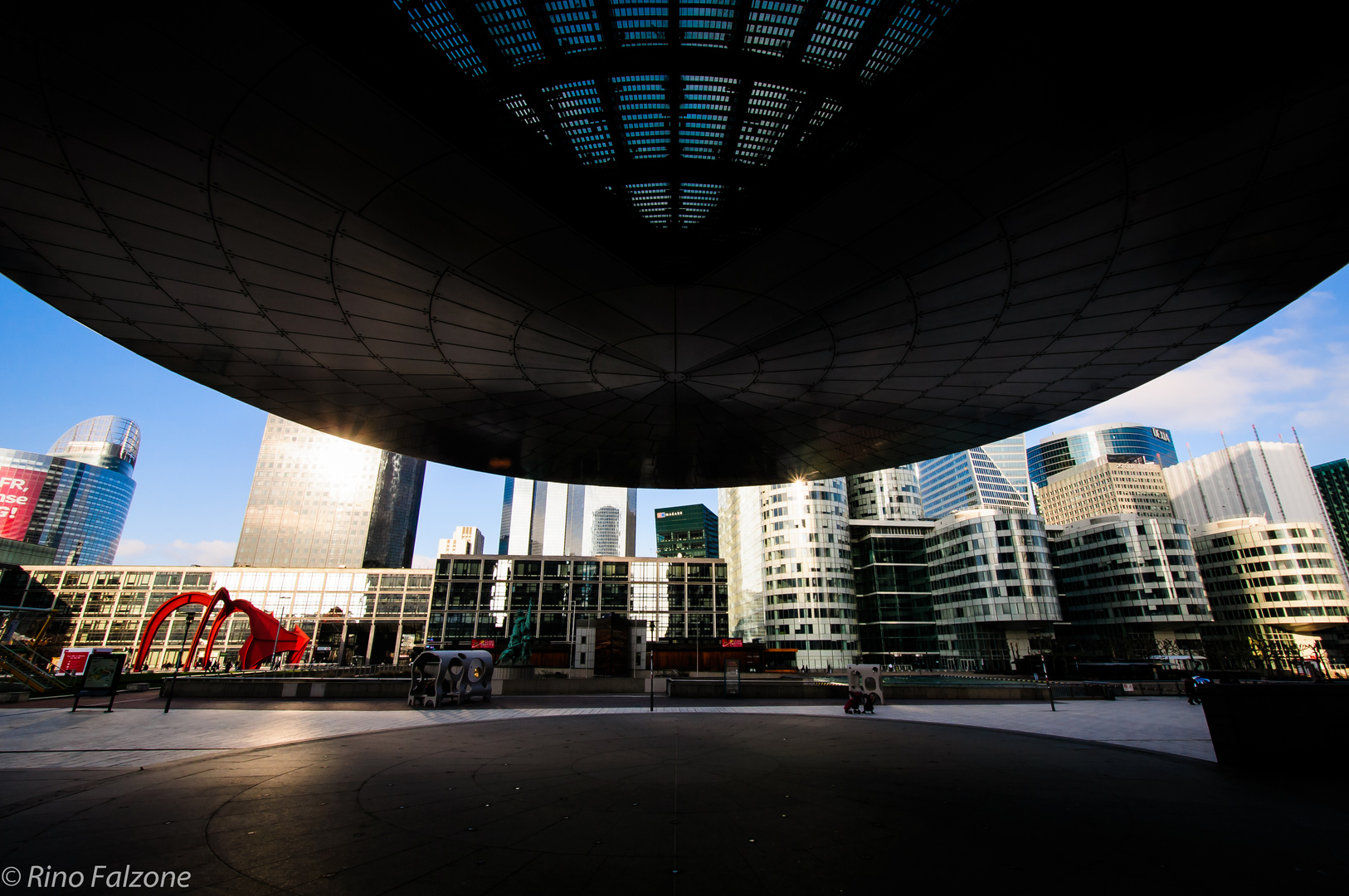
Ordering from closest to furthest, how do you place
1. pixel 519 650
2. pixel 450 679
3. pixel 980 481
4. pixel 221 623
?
pixel 450 679
pixel 221 623
pixel 519 650
pixel 980 481

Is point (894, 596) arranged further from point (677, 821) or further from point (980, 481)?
point (677, 821)

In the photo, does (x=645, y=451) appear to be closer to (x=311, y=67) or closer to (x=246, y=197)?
(x=246, y=197)

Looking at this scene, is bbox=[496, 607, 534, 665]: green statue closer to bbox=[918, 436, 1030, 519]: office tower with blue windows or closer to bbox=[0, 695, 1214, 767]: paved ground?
bbox=[0, 695, 1214, 767]: paved ground

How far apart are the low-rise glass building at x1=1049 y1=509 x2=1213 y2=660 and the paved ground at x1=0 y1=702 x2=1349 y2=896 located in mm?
107600

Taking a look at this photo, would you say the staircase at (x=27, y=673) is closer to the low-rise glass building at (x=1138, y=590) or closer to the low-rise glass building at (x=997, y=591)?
the low-rise glass building at (x=997, y=591)

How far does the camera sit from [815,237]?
10.9 m

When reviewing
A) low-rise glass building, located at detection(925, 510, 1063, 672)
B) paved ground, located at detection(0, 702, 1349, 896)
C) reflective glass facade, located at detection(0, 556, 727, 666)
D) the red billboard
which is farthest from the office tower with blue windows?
the red billboard

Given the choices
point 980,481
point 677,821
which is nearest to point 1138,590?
point 980,481

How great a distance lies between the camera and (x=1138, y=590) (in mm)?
102188

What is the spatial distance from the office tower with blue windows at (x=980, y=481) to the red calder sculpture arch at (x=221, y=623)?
154m

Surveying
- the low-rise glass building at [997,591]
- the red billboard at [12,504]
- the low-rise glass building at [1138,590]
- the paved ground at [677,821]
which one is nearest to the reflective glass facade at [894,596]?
the low-rise glass building at [997,591]

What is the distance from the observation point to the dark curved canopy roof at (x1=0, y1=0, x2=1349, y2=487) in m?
7.85

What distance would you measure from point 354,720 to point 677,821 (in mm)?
16997

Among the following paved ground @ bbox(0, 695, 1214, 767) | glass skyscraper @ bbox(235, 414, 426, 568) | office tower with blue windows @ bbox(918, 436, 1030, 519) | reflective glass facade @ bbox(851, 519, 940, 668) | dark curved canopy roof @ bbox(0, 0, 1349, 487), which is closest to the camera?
dark curved canopy roof @ bbox(0, 0, 1349, 487)
